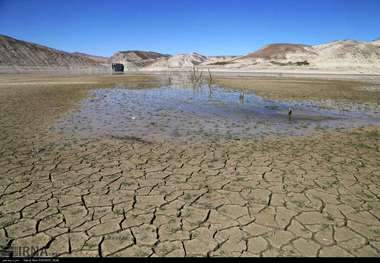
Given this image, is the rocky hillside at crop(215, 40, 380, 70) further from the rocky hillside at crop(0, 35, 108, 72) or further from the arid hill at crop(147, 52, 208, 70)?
the rocky hillside at crop(0, 35, 108, 72)

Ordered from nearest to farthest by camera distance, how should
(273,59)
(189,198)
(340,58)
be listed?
(189,198) → (340,58) → (273,59)

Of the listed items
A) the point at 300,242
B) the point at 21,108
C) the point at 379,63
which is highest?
the point at 379,63

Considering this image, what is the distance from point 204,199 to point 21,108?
10.2 meters

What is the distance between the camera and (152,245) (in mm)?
2795

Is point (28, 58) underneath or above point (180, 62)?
above

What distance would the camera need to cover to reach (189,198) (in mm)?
3807

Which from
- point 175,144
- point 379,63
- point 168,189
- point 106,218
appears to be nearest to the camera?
point 106,218

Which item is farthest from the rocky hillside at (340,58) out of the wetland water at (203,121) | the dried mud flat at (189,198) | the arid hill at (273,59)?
the dried mud flat at (189,198)

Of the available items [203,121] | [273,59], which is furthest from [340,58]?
[203,121]

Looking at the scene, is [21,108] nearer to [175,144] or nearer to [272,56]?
[175,144]

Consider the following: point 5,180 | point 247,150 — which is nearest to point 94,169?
point 5,180

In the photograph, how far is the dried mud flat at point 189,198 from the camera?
282cm

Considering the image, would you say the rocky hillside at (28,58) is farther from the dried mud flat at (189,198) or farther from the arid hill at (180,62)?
the dried mud flat at (189,198)

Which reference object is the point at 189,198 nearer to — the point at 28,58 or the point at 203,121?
the point at 203,121
